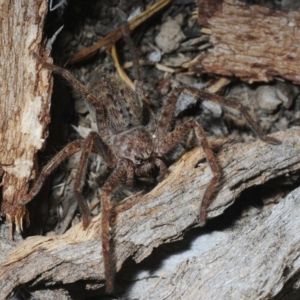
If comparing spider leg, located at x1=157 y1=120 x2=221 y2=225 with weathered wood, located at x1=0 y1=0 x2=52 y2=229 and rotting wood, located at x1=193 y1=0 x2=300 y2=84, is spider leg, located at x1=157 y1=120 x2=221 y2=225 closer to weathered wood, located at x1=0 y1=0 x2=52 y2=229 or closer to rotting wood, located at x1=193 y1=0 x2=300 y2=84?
rotting wood, located at x1=193 y1=0 x2=300 y2=84

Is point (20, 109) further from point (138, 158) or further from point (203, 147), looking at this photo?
point (203, 147)

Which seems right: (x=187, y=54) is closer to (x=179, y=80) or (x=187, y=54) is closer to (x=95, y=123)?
(x=179, y=80)

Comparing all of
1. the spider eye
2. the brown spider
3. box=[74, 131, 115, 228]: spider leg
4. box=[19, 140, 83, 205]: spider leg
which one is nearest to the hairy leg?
the brown spider

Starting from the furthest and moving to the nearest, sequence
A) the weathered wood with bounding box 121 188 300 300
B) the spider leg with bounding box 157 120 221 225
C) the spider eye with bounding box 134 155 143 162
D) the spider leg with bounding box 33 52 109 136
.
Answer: the spider eye with bounding box 134 155 143 162
the spider leg with bounding box 33 52 109 136
the spider leg with bounding box 157 120 221 225
the weathered wood with bounding box 121 188 300 300

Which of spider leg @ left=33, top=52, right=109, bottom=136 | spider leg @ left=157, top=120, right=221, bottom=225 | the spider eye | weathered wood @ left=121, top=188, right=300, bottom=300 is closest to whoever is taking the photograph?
weathered wood @ left=121, top=188, right=300, bottom=300

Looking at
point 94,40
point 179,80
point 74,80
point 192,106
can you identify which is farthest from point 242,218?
point 94,40

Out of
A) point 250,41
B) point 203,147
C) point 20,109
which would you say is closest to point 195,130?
point 203,147
